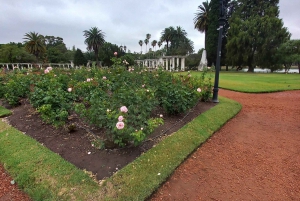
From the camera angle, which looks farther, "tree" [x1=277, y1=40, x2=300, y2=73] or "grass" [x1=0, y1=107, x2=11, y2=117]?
"tree" [x1=277, y1=40, x2=300, y2=73]

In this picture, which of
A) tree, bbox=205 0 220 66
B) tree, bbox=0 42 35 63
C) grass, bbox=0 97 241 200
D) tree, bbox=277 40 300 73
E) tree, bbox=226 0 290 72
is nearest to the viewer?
grass, bbox=0 97 241 200

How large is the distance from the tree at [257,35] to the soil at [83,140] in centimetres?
2726

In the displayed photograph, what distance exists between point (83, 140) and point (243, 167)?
8.54 ft

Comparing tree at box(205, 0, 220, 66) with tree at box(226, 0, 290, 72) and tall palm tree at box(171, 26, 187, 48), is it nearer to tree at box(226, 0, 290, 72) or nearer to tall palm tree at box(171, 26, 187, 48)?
tree at box(226, 0, 290, 72)

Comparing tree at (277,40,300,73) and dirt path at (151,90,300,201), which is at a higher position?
tree at (277,40,300,73)

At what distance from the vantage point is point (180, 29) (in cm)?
4697

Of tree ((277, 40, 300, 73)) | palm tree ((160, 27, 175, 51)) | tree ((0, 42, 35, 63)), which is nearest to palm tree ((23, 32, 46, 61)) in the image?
tree ((0, 42, 35, 63))

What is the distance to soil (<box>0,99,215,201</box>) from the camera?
7.34 ft

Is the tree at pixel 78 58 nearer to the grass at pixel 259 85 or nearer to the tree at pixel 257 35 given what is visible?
the tree at pixel 257 35

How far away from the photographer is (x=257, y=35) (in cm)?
2466

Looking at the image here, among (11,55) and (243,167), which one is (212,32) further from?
(11,55)

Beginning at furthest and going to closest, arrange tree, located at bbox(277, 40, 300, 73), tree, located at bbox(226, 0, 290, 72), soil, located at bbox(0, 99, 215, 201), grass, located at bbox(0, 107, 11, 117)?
tree, located at bbox(226, 0, 290, 72) < tree, located at bbox(277, 40, 300, 73) < grass, located at bbox(0, 107, 11, 117) < soil, located at bbox(0, 99, 215, 201)

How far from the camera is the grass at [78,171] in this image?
71.4 inches


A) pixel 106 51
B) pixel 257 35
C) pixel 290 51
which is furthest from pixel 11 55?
pixel 290 51
